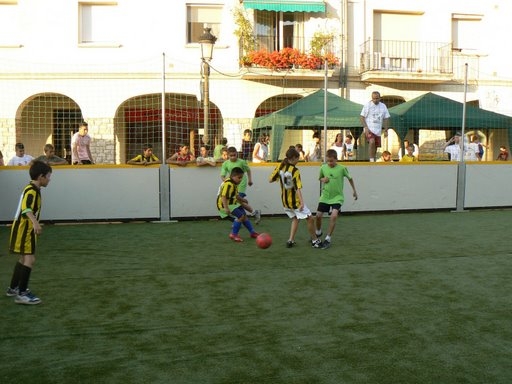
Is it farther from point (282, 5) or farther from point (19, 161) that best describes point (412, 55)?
point (19, 161)

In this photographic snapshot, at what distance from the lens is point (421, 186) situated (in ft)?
44.7

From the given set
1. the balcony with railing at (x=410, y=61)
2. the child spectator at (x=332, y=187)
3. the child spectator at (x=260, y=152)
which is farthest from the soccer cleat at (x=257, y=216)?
the balcony with railing at (x=410, y=61)

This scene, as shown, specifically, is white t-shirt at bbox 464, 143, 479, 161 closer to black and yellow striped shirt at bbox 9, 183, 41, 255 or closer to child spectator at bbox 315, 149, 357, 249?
child spectator at bbox 315, 149, 357, 249

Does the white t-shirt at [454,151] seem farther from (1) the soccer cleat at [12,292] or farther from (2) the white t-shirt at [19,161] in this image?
(1) the soccer cleat at [12,292]

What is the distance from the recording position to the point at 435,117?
52.6ft

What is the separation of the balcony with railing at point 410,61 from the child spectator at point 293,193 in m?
12.6

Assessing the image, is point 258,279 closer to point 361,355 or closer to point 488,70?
point 361,355

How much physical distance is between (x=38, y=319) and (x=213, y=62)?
15992mm

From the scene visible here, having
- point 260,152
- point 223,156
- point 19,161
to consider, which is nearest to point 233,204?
point 223,156

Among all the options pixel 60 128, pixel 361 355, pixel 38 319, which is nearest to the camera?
pixel 361 355

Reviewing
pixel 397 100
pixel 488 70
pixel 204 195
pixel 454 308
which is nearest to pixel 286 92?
pixel 397 100

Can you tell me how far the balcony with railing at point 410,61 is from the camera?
68.9 ft

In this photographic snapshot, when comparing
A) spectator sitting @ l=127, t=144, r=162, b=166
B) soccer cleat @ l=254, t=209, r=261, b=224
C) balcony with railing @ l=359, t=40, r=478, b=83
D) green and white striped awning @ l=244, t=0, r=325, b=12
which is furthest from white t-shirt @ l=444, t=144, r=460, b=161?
green and white striped awning @ l=244, t=0, r=325, b=12

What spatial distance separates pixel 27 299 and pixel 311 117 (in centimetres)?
1108
